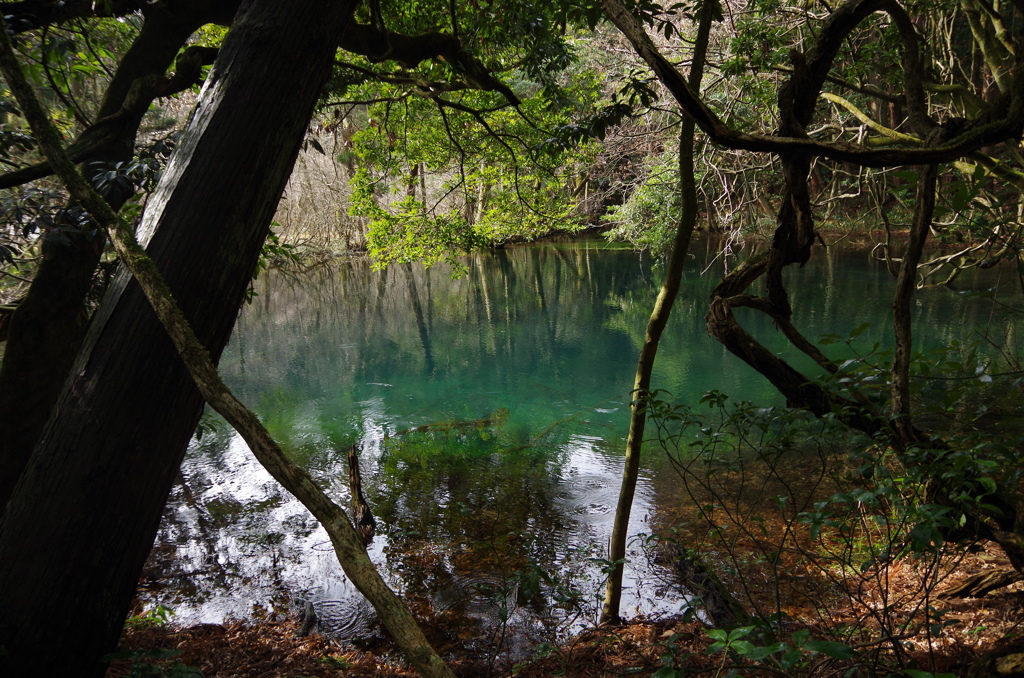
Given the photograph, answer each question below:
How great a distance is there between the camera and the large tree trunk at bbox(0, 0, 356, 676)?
144cm

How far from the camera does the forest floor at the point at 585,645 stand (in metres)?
2.49

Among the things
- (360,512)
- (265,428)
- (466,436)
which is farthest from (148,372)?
(466,436)

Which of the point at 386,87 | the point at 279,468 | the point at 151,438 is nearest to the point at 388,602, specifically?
the point at 279,468

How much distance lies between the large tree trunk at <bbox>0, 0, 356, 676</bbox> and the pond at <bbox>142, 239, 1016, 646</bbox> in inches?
61.2

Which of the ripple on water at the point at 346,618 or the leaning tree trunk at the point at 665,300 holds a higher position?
the leaning tree trunk at the point at 665,300

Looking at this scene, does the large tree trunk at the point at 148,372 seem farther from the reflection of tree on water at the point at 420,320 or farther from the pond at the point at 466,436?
the reflection of tree on water at the point at 420,320

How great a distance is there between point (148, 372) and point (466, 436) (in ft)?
21.0

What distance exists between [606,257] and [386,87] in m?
15.9

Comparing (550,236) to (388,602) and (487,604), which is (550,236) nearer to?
(487,604)

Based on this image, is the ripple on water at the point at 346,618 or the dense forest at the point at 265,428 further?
the ripple on water at the point at 346,618

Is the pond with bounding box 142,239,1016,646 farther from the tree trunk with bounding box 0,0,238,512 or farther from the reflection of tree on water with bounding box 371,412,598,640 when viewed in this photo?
the tree trunk with bounding box 0,0,238,512

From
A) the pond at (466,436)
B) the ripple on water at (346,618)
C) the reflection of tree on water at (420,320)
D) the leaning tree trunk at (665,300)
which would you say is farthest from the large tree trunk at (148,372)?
the reflection of tree on water at (420,320)

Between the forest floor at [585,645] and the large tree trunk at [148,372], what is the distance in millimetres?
941

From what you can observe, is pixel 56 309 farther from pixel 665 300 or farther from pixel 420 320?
pixel 420 320
